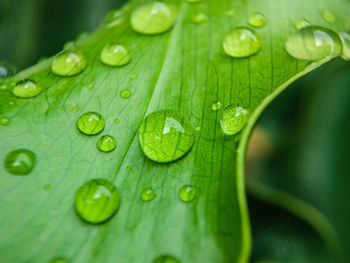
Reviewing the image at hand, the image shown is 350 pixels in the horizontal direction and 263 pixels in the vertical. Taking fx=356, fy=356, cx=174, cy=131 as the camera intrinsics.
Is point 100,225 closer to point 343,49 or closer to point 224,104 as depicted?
point 224,104

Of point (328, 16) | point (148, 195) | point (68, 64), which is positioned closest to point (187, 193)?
point (148, 195)

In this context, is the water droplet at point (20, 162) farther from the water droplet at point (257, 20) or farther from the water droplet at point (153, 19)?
the water droplet at point (257, 20)

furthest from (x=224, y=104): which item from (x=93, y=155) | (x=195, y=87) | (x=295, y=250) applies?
(x=295, y=250)

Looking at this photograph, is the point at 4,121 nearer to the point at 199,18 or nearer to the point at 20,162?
the point at 20,162

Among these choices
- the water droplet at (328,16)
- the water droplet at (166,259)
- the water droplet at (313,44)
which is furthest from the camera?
the water droplet at (328,16)

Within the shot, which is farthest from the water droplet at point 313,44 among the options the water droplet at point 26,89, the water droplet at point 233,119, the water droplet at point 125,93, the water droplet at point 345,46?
the water droplet at point 26,89

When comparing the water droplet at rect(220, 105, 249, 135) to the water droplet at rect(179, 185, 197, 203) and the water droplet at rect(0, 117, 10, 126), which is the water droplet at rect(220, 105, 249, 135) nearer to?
the water droplet at rect(179, 185, 197, 203)
